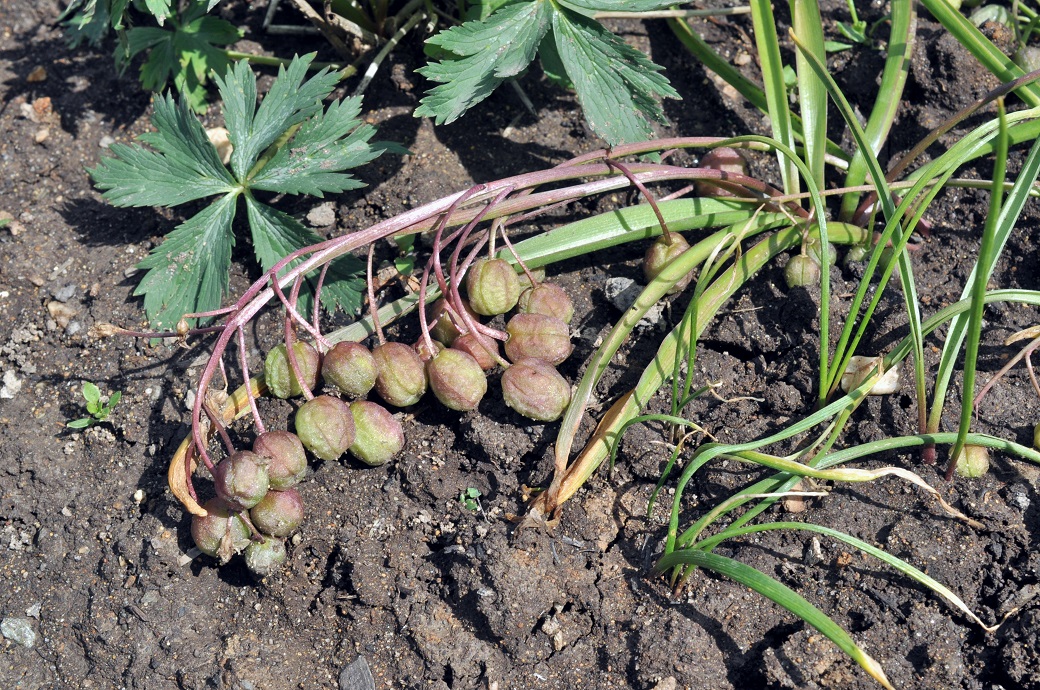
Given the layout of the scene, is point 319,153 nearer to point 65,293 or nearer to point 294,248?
point 294,248

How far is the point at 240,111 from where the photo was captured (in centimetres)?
219

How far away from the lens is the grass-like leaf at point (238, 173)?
2156mm

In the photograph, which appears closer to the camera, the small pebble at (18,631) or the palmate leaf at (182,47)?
the small pebble at (18,631)

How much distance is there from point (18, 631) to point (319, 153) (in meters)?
1.40

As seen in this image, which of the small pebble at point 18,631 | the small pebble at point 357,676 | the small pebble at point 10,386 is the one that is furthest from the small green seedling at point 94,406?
the small pebble at point 357,676

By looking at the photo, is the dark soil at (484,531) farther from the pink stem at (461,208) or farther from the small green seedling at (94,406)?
the pink stem at (461,208)

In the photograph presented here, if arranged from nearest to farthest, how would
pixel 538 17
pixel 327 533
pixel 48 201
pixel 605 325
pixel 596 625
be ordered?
pixel 596 625
pixel 327 533
pixel 538 17
pixel 605 325
pixel 48 201

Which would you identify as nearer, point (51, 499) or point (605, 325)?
A: point (51, 499)

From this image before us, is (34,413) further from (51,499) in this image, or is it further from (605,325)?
(605,325)

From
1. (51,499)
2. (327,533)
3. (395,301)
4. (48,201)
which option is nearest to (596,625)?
(327,533)

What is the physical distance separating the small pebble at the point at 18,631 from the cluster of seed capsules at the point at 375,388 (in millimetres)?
495

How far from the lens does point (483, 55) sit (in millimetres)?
2084

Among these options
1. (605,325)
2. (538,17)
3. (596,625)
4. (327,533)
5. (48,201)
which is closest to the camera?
(596,625)

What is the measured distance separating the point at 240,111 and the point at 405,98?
61 centimetres
